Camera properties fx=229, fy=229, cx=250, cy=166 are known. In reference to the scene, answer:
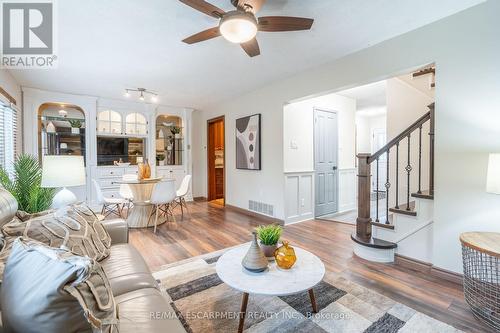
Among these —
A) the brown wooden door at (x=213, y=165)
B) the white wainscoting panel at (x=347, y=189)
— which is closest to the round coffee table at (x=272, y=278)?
the white wainscoting panel at (x=347, y=189)

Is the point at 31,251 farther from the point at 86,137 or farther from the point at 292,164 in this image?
the point at 86,137

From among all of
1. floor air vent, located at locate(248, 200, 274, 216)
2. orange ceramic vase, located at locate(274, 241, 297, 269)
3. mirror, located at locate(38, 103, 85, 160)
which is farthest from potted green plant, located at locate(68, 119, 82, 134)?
orange ceramic vase, located at locate(274, 241, 297, 269)

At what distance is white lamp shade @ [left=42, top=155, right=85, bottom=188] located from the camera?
2182mm

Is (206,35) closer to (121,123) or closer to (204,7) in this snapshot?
(204,7)

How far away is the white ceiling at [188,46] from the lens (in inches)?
78.4

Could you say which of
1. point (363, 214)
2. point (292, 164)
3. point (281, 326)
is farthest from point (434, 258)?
point (292, 164)

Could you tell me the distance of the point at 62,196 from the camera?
2.41 meters

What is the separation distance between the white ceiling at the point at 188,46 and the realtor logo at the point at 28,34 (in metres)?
Answer: 0.11

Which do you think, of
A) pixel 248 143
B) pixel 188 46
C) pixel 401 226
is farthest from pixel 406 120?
pixel 188 46

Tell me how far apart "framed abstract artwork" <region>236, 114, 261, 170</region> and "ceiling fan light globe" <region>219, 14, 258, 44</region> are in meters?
2.60

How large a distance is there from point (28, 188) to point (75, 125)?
3.05m

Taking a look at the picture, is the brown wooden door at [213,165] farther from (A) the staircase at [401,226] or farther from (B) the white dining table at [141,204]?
(A) the staircase at [401,226]

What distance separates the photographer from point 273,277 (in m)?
1.49

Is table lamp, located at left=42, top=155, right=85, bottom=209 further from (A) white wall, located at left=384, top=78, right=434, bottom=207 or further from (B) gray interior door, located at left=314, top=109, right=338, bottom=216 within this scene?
(A) white wall, located at left=384, top=78, right=434, bottom=207
